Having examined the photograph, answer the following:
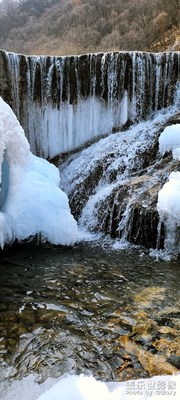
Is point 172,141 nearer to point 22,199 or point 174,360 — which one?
point 22,199

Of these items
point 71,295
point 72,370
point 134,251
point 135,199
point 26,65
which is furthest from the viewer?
point 26,65

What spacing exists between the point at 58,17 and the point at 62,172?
32.3 metres

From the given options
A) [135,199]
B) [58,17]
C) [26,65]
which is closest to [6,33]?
[58,17]

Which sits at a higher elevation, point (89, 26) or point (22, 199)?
point (89, 26)

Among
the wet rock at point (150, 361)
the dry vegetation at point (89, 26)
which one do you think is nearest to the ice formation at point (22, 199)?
the wet rock at point (150, 361)

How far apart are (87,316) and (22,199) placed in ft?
7.87

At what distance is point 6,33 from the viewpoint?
41219 millimetres

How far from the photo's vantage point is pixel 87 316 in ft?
12.6

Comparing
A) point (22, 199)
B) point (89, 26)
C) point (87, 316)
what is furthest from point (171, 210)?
point (89, 26)

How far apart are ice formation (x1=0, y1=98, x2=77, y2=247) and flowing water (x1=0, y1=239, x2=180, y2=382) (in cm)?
39

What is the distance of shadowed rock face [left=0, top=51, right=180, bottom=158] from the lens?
1050 centimetres

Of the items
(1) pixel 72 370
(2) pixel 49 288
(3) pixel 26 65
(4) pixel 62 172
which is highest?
(3) pixel 26 65

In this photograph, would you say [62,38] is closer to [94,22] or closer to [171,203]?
[94,22]

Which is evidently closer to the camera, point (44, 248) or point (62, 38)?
point (44, 248)
